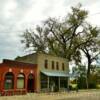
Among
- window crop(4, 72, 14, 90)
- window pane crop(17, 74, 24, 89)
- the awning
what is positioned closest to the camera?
window crop(4, 72, 14, 90)

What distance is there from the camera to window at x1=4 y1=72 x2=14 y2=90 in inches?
1746

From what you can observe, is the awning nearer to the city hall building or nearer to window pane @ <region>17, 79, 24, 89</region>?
the city hall building

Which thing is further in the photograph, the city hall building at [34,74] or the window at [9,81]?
the city hall building at [34,74]

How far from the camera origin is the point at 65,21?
68312 millimetres

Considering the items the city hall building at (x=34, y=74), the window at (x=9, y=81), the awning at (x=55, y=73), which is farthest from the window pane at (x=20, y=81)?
the awning at (x=55, y=73)

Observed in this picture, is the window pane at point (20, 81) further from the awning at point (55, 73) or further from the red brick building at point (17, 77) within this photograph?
the awning at point (55, 73)

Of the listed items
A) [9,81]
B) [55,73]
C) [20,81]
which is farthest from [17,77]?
[55,73]

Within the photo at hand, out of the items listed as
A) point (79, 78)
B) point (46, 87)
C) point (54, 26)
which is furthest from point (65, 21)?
point (46, 87)

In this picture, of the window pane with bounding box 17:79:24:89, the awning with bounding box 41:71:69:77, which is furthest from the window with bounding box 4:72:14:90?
the awning with bounding box 41:71:69:77

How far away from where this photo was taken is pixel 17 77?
153 feet

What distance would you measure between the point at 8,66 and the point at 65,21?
1083 inches

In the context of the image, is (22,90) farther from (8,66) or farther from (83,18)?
(83,18)

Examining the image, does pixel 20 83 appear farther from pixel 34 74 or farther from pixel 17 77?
pixel 34 74

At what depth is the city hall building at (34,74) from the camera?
4466cm
